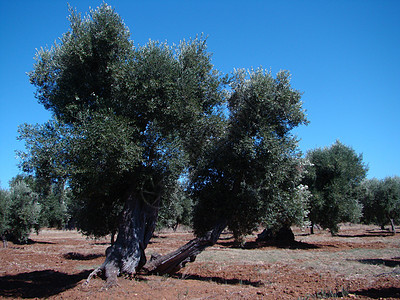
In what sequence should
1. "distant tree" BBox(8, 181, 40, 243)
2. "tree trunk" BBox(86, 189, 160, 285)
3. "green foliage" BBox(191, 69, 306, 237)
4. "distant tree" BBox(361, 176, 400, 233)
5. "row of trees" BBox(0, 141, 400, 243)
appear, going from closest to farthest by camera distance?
"tree trunk" BBox(86, 189, 160, 285) < "green foliage" BBox(191, 69, 306, 237) < "row of trees" BBox(0, 141, 400, 243) < "distant tree" BBox(8, 181, 40, 243) < "distant tree" BBox(361, 176, 400, 233)

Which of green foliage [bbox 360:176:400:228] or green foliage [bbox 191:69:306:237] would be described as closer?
green foliage [bbox 191:69:306:237]

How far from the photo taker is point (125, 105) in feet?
33.8

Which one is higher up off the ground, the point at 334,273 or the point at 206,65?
the point at 206,65

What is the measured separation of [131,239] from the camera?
10.6m

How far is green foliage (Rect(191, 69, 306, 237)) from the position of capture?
1061 cm

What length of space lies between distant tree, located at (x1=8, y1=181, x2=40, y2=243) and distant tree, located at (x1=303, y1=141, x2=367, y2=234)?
3059 centimetres

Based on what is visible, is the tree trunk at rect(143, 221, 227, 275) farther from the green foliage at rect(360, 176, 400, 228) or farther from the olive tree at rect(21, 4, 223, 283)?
the green foliage at rect(360, 176, 400, 228)

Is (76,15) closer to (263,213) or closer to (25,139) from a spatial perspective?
(25,139)

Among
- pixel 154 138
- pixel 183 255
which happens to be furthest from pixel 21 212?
pixel 154 138

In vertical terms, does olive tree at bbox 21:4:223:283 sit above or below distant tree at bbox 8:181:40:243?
above

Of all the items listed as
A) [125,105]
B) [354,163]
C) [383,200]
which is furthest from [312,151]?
[125,105]

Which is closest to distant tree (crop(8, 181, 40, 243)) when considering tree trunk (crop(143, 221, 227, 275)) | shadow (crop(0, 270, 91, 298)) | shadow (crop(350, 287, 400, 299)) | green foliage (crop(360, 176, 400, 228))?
shadow (crop(0, 270, 91, 298))

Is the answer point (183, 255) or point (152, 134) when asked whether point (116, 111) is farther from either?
point (183, 255)

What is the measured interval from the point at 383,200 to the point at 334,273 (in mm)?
31716
